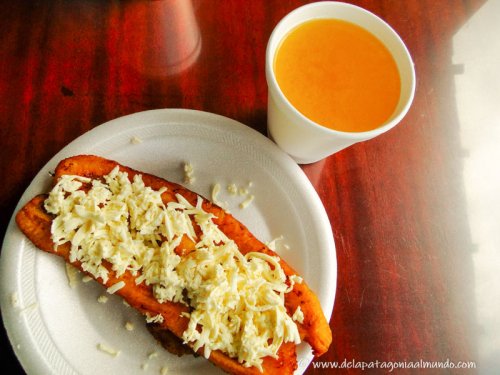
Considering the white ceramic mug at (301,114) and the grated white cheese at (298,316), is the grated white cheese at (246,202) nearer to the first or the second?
the white ceramic mug at (301,114)

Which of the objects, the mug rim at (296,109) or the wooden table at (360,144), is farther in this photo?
the wooden table at (360,144)

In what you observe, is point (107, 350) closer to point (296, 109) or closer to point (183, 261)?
point (183, 261)

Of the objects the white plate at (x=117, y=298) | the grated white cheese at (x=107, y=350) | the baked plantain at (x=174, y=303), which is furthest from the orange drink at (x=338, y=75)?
the grated white cheese at (x=107, y=350)

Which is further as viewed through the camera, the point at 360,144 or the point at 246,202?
the point at 360,144

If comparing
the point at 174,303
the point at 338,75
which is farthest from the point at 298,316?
the point at 338,75

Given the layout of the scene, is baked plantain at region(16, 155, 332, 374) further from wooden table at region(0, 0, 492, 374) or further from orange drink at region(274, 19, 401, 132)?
orange drink at region(274, 19, 401, 132)

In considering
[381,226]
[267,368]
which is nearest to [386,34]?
[381,226]

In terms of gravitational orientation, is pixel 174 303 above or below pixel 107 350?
above
